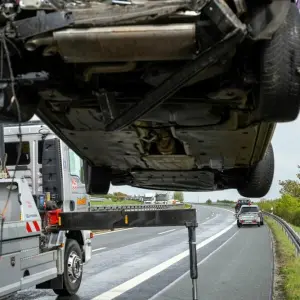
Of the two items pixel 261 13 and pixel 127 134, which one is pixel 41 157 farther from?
pixel 261 13

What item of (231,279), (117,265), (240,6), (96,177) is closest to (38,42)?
(240,6)

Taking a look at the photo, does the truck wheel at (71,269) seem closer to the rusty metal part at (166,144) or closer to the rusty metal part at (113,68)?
the rusty metal part at (166,144)

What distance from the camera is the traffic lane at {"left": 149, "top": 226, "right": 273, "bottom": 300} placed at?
8969 mm

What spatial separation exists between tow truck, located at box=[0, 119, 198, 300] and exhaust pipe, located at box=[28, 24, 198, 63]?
2.18 m

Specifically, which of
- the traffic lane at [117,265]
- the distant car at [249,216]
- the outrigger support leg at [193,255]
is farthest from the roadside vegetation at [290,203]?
the outrigger support leg at [193,255]

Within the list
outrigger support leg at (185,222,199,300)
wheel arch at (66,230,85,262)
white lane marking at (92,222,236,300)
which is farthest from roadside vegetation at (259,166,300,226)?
outrigger support leg at (185,222,199,300)

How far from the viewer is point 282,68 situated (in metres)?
3.25

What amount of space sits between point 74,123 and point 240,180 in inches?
116

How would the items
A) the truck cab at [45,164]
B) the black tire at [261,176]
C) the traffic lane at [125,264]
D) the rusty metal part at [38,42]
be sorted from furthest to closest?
the traffic lane at [125,264] < the truck cab at [45,164] < the black tire at [261,176] < the rusty metal part at [38,42]

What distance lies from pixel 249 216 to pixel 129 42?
32.3 metres

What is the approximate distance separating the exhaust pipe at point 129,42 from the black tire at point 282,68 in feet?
1.57

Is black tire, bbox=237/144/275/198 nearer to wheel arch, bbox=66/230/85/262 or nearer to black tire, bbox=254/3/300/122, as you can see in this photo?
black tire, bbox=254/3/300/122

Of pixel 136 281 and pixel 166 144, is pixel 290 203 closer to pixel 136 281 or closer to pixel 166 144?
pixel 136 281

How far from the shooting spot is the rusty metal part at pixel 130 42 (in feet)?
9.83
